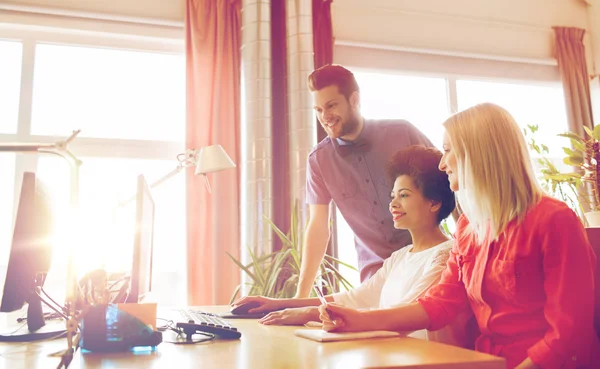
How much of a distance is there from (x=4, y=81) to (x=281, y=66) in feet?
5.50

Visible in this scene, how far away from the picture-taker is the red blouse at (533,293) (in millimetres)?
1077

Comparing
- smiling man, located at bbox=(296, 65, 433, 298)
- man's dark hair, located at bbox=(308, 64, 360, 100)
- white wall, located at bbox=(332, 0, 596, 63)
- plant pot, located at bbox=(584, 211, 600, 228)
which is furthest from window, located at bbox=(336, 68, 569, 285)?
plant pot, located at bbox=(584, 211, 600, 228)

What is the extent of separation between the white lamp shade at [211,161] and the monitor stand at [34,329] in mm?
1012

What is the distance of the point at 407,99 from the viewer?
4262mm

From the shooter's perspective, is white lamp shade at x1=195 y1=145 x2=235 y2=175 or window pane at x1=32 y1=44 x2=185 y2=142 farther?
window pane at x1=32 y1=44 x2=185 y2=142

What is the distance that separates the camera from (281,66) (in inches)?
144

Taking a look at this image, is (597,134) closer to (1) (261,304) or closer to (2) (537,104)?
(1) (261,304)

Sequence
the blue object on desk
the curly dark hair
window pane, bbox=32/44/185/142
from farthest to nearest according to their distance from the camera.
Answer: window pane, bbox=32/44/185/142
the curly dark hair
the blue object on desk

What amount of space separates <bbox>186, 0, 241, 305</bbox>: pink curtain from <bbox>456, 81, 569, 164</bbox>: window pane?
81.8 inches

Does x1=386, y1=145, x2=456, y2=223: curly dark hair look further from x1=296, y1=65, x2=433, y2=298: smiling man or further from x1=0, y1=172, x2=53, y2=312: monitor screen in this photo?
x1=0, y1=172, x2=53, y2=312: monitor screen

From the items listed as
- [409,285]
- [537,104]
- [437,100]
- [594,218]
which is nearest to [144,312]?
[409,285]

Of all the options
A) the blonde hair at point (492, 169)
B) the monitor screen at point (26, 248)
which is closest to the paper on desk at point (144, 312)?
the monitor screen at point (26, 248)

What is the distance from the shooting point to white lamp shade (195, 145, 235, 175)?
97.0 inches

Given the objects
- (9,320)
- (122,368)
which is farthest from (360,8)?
(122,368)
